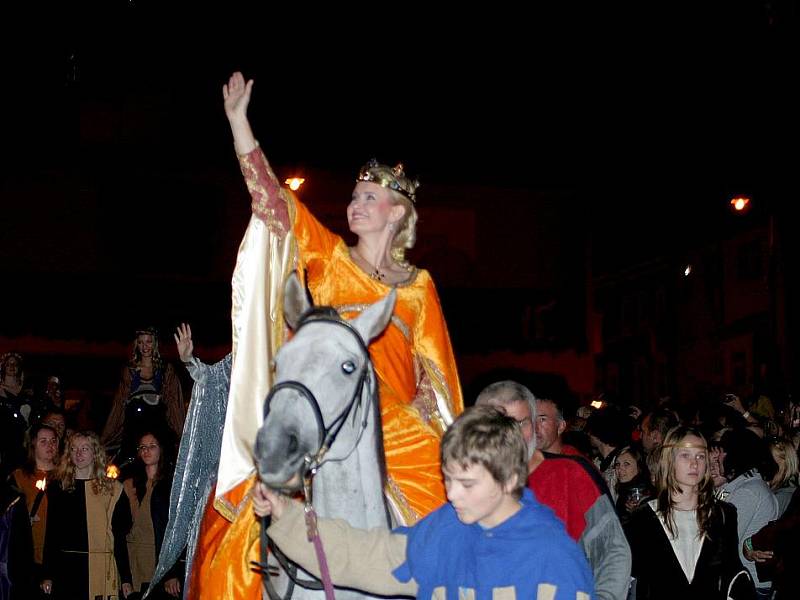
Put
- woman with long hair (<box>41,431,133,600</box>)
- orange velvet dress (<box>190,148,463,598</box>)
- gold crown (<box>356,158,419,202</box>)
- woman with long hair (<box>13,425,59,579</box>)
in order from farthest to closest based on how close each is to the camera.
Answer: woman with long hair (<box>13,425,59,579</box>), woman with long hair (<box>41,431,133,600</box>), gold crown (<box>356,158,419,202</box>), orange velvet dress (<box>190,148,463,598</box>)

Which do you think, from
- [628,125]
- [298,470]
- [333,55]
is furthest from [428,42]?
[298,470]

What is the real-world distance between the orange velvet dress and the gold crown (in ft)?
1.00

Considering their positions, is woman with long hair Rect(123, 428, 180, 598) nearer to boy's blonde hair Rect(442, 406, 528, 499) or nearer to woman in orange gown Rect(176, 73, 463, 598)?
woman in orange gown Rect(176, 73, 463, 598)

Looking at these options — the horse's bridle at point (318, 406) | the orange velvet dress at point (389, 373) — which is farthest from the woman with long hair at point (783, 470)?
the horse's bridle at point (318, 406)

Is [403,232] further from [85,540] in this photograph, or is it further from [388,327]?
[85,540]

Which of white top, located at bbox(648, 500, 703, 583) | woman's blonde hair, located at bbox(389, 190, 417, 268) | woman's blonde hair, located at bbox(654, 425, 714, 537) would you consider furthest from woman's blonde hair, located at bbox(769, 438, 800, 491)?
woman's blonde hair, located at bbox(389, 190, 417, 268)

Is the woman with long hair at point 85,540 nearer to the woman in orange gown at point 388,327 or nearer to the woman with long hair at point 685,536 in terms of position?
the woman in orange gown at point 388,327

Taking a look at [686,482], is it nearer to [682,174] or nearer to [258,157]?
[258,157]

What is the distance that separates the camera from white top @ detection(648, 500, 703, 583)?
5.31 meters

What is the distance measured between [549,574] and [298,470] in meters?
0.75

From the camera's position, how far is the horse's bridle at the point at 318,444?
344cm

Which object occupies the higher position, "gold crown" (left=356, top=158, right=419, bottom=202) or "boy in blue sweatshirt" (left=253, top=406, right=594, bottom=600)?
"gold crown" (left=356, top=158, right=419, bottom=202)

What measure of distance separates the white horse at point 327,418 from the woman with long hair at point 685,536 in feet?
6.23

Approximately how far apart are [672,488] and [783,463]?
291 centimetres
